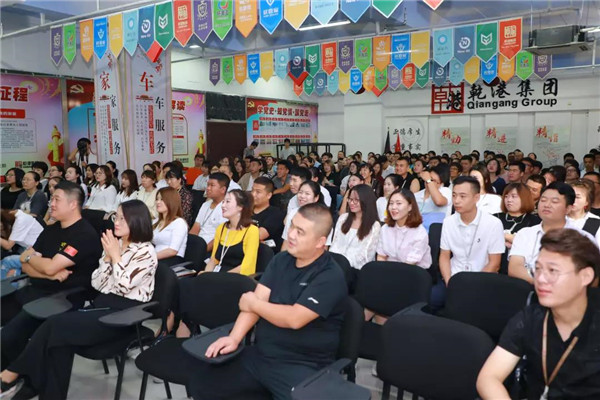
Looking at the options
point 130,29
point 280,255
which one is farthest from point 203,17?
point 280,255

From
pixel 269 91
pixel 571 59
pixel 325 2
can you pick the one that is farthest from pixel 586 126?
pixel 325 2

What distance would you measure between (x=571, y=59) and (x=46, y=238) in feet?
44.3

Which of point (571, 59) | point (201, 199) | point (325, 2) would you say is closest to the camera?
point (325, 2)

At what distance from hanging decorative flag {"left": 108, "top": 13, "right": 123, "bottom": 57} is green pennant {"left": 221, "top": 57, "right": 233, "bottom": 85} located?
13.7ft

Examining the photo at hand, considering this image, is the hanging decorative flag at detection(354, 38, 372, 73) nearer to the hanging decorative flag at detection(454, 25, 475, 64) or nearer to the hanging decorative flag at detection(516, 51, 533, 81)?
the hanging decorative flag at detection(454, 25, 475, 64)

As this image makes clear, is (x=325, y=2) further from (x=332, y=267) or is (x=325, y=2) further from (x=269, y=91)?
(x=269, y=91)

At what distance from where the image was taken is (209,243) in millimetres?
4375

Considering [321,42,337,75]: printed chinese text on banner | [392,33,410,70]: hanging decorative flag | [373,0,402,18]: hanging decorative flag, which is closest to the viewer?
[373,0,402,18]: hanging decorative flag

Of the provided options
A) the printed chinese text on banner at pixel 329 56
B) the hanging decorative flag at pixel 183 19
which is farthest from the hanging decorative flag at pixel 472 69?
the hanging decorative flag at pixel 183 19

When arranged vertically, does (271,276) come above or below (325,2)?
below

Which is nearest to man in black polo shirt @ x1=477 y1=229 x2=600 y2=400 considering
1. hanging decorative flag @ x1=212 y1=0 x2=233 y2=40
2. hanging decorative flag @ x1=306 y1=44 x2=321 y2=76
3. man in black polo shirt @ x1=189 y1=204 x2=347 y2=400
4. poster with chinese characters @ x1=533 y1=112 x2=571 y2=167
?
man in black polo shirt @ x1=189 y1=204 x2=347 y2=400

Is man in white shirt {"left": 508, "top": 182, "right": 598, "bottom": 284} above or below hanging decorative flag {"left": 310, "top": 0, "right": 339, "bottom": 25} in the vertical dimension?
below

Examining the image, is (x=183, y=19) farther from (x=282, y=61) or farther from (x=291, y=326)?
(x=291, y=326)

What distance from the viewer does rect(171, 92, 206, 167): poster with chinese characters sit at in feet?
40.8
